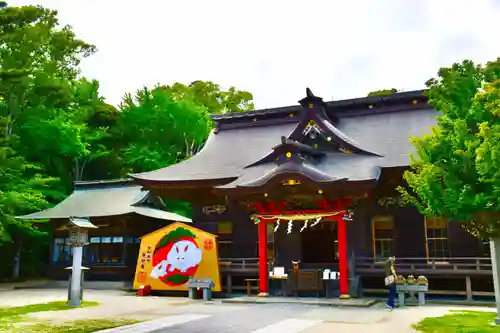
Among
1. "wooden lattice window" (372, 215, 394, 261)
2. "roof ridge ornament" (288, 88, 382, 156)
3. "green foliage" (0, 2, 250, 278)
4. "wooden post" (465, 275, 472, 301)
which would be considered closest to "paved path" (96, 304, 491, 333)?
"wooden post" (465, 275, 472, 301)

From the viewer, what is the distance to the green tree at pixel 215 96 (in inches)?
1932

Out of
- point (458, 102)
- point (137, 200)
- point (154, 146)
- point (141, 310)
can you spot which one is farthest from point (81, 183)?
point (458, 102)

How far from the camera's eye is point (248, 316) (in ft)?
42.8

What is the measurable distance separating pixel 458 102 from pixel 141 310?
36.9ft

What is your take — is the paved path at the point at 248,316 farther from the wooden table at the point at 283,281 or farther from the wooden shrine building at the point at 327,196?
the wooden shrine building at the point at 327,196

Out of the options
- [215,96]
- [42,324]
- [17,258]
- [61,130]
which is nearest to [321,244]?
[42,324]

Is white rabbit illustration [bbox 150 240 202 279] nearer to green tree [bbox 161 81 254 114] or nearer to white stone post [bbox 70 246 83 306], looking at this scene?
white stone post [bbox 70 246 83 306]

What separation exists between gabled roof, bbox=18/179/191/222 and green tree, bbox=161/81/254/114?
1957 centimetres

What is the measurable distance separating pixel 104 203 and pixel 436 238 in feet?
62.7

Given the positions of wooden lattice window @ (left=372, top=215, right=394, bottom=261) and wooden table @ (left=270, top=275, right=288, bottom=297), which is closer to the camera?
wooden table @ (left=270, top=275, right=288, bottom=297)

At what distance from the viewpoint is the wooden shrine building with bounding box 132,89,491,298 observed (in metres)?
17.5

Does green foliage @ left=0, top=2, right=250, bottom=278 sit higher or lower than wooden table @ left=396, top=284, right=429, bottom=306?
higher

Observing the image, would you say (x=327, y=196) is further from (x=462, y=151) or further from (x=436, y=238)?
(x=462, y=151)

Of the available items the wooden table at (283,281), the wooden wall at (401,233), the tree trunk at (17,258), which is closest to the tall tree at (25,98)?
the tree trunk at (17,258)
